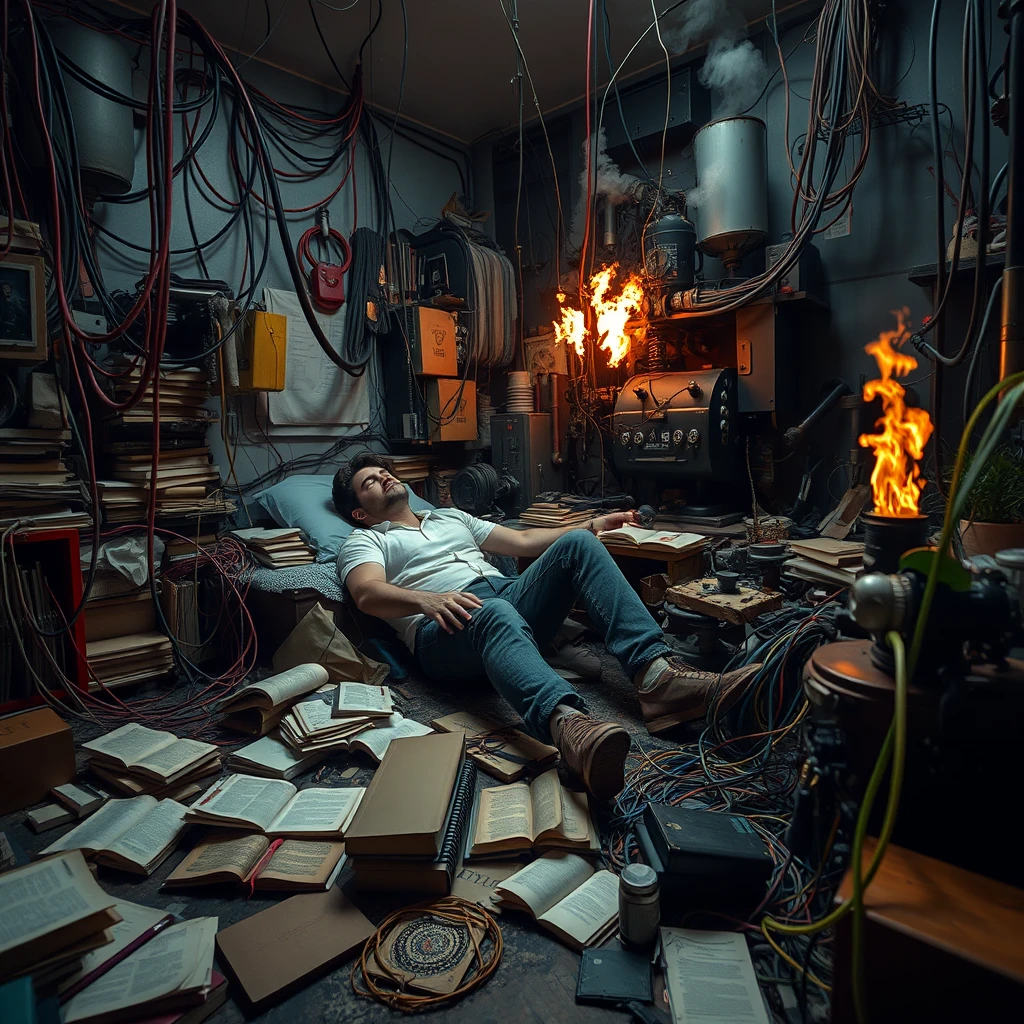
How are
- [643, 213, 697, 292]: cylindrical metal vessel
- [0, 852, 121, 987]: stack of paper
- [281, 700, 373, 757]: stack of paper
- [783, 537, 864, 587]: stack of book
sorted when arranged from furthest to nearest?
[643, 213, 697, 292]: cylindrical metal vessel
[783, 537, 864, 587]: stack of book
[281, 700, 373, 757]: stack of paper
[0, 852, 121, 987]: stack of paper

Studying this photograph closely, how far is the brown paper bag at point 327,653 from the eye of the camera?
7.91 ft

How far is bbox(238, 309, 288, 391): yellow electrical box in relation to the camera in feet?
10.4

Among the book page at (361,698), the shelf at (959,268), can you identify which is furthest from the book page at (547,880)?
the shelf at (959,268)

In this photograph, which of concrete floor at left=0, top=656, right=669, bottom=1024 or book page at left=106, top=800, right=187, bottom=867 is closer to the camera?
concrete floor at left=0, top=656, right=669, bottom=1024

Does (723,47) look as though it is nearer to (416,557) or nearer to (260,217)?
(260,217)

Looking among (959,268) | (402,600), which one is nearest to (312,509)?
(402,600)

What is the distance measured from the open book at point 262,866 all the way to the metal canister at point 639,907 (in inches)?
25.4

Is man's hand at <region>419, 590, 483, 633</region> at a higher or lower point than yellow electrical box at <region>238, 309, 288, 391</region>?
lower

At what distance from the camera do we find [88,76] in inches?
103

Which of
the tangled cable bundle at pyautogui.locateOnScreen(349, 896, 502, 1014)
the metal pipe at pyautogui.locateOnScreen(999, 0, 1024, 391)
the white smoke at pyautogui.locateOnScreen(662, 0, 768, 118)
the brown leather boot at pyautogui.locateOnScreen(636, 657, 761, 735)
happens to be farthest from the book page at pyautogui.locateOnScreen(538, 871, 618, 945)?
the white smoke at pyautogui.locateOnScreen(662, 0, 768, 118)

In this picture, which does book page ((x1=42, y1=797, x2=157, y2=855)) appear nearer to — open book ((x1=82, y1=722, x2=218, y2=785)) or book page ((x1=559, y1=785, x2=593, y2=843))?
open book ((x1=82, y1=722, x2=218, y2=785))

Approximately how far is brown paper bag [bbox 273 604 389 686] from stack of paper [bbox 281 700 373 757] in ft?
1.23

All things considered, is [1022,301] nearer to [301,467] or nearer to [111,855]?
[111,855]

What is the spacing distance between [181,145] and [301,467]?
180 cm
